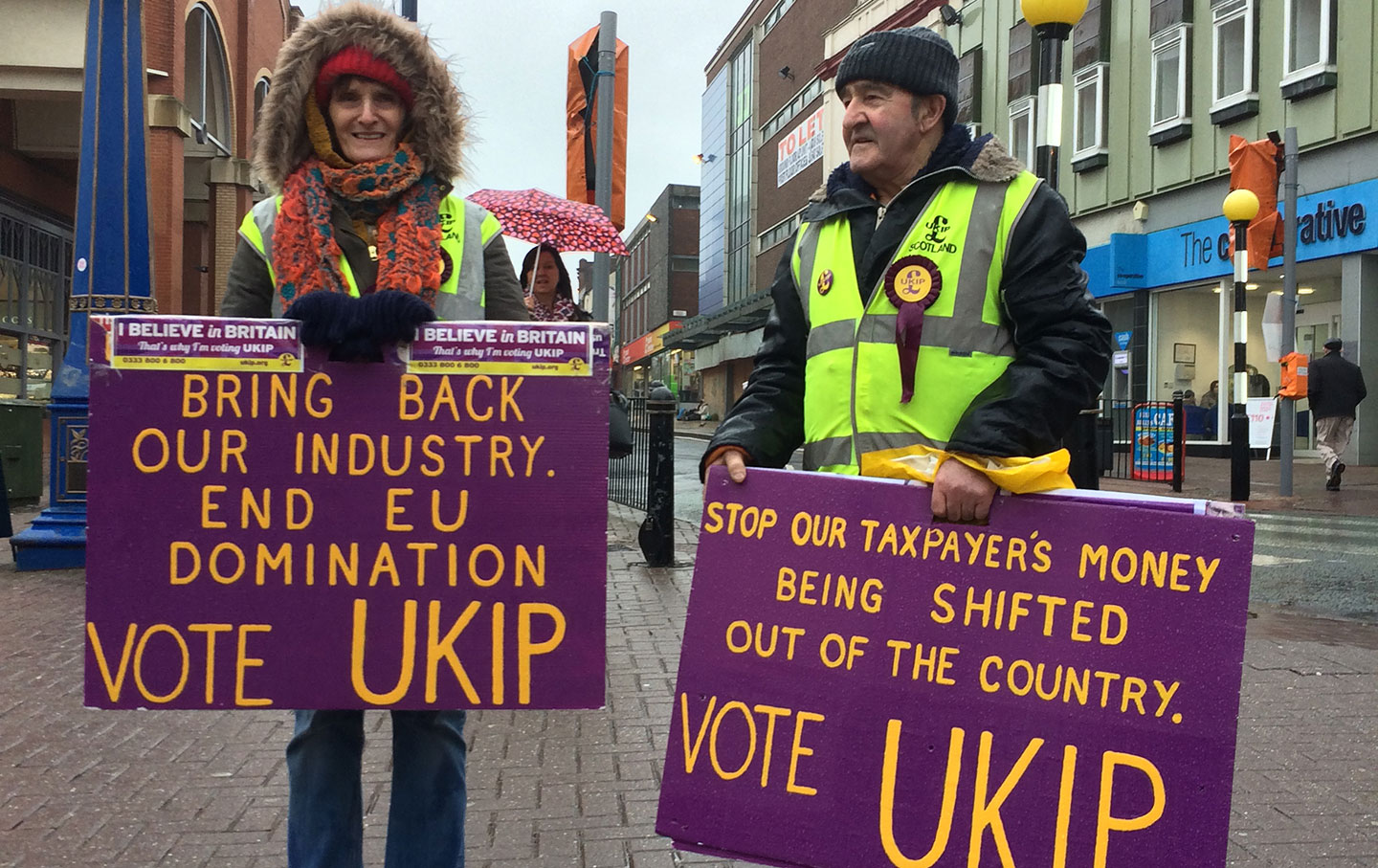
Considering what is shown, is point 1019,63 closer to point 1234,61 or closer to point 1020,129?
point 1020,129

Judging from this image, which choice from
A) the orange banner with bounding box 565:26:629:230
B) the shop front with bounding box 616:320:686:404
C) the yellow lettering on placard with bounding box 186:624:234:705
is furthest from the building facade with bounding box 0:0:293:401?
the shop front with bounding box 616:320:686:404

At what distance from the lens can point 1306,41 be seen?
1753 centimetres

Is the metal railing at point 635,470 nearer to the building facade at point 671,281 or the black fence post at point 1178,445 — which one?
the black fence post at point 1178,445

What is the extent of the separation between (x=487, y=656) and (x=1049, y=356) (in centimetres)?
127

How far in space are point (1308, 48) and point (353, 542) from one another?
757 inches

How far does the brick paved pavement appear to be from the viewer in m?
3.16

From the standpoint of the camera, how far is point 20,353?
18531 millimetres

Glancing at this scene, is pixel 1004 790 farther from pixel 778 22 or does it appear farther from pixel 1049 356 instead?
pixel 778 22

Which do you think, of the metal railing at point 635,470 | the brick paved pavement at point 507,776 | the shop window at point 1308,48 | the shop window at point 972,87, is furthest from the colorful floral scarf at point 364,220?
the shop window at point 972,87

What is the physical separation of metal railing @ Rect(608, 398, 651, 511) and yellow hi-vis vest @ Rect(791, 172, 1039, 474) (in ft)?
26.7

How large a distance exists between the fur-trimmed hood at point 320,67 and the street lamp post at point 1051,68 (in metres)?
4.62

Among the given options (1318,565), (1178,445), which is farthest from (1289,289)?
(1318,565)

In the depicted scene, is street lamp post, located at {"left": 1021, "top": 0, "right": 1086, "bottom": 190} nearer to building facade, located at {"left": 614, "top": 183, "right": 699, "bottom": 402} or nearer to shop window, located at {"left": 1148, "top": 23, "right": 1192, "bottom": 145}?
shop window, located at {"left": 1148, "top": 23, "right": 1192, "bottom": 145}

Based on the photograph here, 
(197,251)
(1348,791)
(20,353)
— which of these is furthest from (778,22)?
(1348,791)
